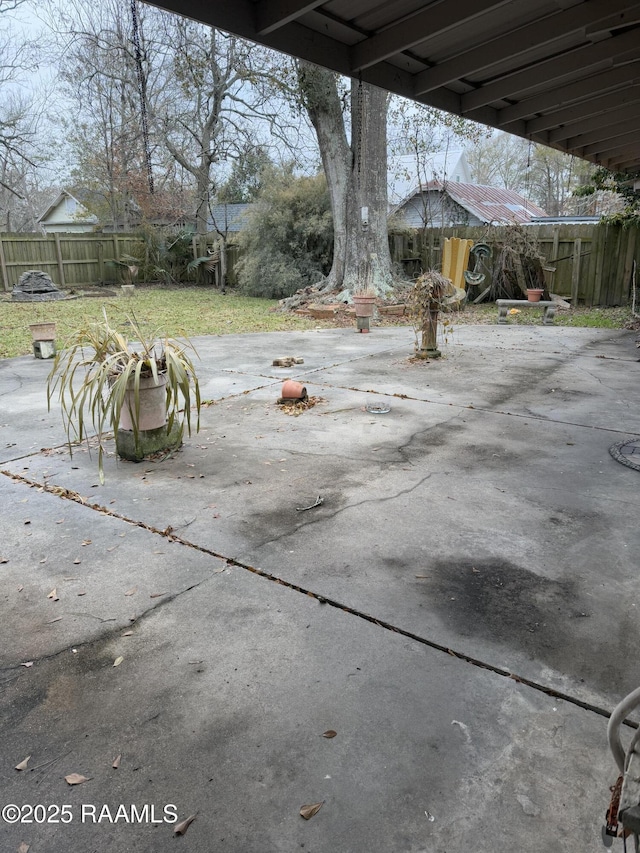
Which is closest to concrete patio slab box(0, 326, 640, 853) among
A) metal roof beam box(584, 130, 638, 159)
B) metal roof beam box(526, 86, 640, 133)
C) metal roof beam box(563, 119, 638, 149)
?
metal roof beam box(526, 86, 640, 133)

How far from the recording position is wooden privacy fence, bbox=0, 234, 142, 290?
15.7 meters

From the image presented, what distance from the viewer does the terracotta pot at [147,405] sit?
12.0 feet

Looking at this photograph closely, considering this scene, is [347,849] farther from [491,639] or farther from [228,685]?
[491,639]

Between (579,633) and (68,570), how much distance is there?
200 cm

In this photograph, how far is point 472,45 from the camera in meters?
3.74

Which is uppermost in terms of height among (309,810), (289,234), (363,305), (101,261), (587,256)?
(289,234)

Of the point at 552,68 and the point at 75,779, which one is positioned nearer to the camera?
the point at 75,779

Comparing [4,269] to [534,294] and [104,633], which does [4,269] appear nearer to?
[534,294]

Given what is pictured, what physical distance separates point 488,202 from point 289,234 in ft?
37.9

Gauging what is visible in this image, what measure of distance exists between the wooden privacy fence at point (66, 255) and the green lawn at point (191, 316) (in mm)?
2518

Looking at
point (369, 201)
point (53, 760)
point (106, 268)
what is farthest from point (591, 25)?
point (106, 268)

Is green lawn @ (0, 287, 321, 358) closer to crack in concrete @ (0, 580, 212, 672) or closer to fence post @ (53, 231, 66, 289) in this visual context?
fence post @ (53, 231, 66, 289)

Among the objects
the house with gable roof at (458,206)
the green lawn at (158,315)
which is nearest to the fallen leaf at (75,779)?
the green lawn at (158,315)

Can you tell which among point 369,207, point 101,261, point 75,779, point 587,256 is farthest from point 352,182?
point 75,779
